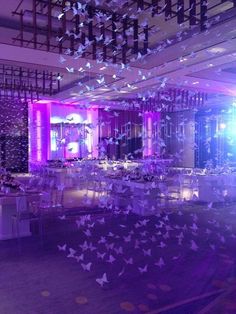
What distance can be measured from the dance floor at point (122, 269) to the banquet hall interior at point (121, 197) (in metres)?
0.02

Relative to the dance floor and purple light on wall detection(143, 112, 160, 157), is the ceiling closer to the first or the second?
the dance floor

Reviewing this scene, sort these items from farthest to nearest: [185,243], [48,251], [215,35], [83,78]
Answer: [83,78] < [215,35] < [185,243] < [48,251]

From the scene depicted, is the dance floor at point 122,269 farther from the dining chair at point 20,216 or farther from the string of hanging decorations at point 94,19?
the string of hanging decorations at point 94,19

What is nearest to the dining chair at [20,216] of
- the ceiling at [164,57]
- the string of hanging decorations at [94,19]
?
the string of hanging decorations at [94,19]

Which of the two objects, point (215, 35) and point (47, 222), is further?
point (47, 222)

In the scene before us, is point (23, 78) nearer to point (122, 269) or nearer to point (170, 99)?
point (170, 99)

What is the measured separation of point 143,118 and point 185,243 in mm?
11791

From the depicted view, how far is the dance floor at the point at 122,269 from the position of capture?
2835 millimetres

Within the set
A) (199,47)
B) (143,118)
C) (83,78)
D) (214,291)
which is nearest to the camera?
(214,291)

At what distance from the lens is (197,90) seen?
31.7 ft

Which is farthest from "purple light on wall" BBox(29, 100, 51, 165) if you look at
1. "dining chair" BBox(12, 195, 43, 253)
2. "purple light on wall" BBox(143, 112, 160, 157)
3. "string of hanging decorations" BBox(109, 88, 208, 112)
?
"dining chair" BBox(12, 195, 43, 253)

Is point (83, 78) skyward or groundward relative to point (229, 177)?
skyward

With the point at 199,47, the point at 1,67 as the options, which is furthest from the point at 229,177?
the point at 1,67

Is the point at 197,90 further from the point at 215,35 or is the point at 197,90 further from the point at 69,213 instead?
the point at 69,213
